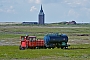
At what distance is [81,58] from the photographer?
34.8 metres

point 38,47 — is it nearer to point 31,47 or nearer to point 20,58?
point 31,47

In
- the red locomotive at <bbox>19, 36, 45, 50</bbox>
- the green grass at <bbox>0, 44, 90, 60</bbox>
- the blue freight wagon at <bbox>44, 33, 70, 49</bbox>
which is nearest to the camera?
the green grass at <bbox>0, 44, 90, 60</bbox>

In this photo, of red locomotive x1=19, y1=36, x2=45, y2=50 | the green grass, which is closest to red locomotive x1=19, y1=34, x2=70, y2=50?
red locomotive x1=19, y1=36, x2=45, y2=50

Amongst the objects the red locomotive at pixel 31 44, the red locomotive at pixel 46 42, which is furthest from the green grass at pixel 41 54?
the red locomotive at pixel 46 42

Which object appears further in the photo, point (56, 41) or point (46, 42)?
point (56, 41)

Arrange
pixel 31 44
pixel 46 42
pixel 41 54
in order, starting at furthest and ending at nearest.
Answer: pixel 46 42 < pixel 31 44 < pixel 41 54

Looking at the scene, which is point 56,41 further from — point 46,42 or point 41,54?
point 41,54

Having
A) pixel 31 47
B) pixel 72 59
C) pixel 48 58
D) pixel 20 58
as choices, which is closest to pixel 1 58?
pixel 20 58

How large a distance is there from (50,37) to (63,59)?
18.6m

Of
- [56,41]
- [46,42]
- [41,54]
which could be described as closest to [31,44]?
[46,42]

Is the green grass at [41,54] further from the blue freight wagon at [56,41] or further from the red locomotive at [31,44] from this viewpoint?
the blue freight wagon at [56,41]

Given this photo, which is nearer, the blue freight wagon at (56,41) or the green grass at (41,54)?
the green grass at (41,54)

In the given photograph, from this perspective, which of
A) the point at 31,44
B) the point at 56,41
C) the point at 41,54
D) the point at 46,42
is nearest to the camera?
the point at 41,54

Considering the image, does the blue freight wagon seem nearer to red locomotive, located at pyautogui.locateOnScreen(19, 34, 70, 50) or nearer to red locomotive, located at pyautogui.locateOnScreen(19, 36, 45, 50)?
red locomotive, located at pyautogui.locateOnScreen(19, 34, 70, 50)
